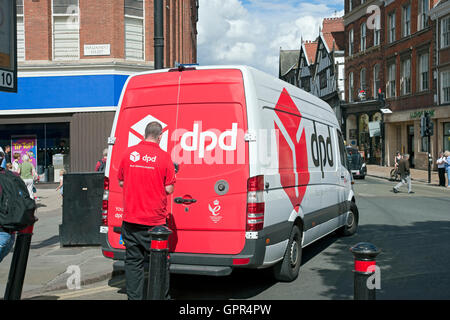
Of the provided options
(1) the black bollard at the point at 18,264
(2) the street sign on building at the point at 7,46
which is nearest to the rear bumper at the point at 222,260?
(1) the black bollard at the point at 18,264

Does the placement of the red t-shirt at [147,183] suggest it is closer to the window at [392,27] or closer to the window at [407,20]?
the window at [407,20]

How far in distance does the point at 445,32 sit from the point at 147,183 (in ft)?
97.9

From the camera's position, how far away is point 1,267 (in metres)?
7.27

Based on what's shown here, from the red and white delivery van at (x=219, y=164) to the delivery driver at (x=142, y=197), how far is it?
1.65 feet

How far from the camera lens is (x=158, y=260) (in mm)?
4629

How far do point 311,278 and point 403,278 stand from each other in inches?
46.4

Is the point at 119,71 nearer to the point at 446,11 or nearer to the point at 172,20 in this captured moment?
the point at 172,20

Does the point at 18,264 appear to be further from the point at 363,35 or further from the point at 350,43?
the point at 350,43

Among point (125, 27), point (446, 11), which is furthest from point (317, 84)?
point (125, 27)

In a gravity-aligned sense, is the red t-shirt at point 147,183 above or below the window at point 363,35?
below

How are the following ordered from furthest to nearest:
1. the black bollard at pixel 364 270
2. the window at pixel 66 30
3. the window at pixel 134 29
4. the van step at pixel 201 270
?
the window at pixel 134 29 → the window at pixel 66 30 → the van step at pixel 201 270 → the black bollard at pixel 364 270

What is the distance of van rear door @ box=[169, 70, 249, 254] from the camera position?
5.40 m

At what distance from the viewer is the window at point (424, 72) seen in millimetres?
32438
